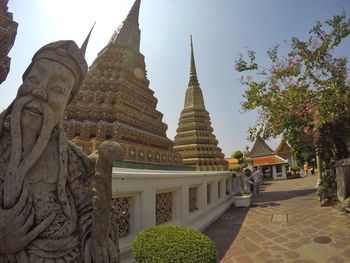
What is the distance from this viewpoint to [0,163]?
2010mm

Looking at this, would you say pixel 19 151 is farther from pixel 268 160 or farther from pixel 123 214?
pixel 268 160

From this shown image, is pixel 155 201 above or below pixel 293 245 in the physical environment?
above

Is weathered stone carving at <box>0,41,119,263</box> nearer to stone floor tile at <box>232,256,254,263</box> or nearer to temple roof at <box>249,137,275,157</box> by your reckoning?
stone floor tile at <box>232,256,254,263</box>

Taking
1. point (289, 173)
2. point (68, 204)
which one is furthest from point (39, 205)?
point (289, 173)

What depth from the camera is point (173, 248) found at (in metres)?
3.25

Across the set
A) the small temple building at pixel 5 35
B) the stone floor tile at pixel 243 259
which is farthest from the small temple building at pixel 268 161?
the small temple building at pixel 5 35

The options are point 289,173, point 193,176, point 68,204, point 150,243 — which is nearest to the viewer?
point 68,204

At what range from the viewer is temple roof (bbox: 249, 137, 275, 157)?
34656 millimetres

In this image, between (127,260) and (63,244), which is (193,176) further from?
(63,244)

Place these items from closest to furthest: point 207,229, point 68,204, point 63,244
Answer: point 63,244, point 68,204, point 207,229

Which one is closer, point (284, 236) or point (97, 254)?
point (97, 254)

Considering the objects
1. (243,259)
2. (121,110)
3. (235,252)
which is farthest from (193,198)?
(121,110)

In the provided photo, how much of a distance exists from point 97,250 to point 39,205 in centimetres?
55

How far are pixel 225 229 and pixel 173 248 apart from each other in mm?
5740
